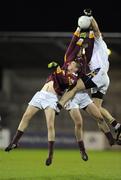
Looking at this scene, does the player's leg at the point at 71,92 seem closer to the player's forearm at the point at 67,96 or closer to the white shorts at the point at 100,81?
the player's forearm at the point at 67,96

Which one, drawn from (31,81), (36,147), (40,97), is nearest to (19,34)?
(31,81)

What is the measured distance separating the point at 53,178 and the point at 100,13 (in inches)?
548

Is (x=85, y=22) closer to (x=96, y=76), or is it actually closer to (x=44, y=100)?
(x=96, y=76)

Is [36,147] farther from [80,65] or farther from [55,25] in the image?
[80,65]

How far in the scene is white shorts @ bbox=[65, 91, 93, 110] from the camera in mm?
12494

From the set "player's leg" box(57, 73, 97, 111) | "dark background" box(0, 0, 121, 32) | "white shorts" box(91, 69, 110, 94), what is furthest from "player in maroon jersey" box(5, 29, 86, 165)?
"dark background" box(0, 0, 121, 32)

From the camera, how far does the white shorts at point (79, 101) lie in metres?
12.5

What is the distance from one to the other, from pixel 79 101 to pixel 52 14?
40.8 feet

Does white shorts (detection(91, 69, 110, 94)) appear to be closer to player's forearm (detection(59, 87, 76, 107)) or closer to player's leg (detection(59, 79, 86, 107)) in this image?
player's leg (detection(59, 79, 86, 107))

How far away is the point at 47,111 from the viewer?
1187 centimetres

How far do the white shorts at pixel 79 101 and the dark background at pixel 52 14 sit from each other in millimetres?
11833

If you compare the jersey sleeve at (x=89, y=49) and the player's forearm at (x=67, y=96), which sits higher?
the jersey sleeve at (x=89, y=49)

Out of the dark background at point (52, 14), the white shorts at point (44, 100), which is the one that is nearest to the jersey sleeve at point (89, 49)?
the white shorts at point (44, 100)

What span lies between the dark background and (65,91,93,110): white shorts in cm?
1183
